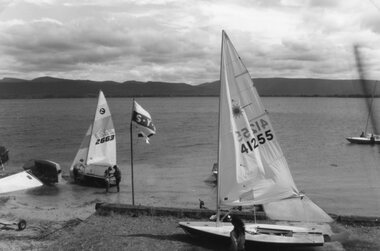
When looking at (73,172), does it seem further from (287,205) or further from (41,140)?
(41,140)

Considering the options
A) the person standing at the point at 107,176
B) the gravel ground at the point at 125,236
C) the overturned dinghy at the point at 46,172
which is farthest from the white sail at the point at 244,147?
the overturned dinghy at the point at 46,172

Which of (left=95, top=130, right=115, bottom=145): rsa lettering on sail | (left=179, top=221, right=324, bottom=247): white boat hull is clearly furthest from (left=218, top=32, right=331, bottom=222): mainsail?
(left=95, top=130, right=115, bottom=145): rsa lettering on sail

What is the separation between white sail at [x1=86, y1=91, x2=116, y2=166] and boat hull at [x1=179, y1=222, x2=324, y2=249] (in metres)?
17.7

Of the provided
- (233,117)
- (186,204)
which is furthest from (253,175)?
(186,204)

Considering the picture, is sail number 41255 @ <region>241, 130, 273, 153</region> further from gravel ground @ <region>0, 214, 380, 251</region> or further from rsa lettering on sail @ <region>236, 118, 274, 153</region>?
gravel ground @ <region>0, 214, 380, 251</region>

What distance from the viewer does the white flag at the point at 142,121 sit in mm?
18422

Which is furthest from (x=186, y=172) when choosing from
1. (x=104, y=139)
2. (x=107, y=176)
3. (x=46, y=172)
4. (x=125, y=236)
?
(x=125, y=236)

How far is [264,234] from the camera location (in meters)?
12.9

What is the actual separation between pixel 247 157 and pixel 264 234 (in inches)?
100

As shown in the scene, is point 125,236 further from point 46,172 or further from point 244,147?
point 46,172

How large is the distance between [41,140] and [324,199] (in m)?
50.2

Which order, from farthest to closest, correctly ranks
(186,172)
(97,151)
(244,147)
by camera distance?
(186,172) < (97,151) < (244,147)

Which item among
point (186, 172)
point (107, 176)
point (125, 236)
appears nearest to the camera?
point (125, 236)

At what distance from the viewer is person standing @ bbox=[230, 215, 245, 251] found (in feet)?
38.0
